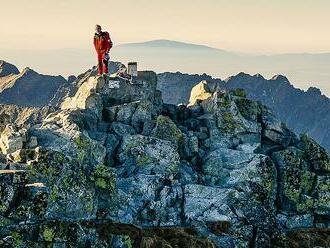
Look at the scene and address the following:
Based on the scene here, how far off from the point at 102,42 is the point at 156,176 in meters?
16.7

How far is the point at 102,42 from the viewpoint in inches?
2307

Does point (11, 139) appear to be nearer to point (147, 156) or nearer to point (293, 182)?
point (147, 156)

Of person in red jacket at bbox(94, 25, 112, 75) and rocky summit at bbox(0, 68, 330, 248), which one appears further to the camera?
person in red jacket at bbox(94, 25, 112, 75)

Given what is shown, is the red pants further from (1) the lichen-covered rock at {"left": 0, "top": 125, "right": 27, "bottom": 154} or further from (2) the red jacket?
(1) the lichen-covered rock at {"left": 0, "top": 125, "right": 27, "bottom": 154}

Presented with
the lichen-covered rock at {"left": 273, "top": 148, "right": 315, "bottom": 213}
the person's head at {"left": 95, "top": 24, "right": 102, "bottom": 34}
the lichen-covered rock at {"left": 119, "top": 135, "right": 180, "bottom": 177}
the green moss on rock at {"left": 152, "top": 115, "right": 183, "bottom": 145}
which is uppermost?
the person's head at {"left": 95, "top": 24, "right": 102, "bottom": 34}

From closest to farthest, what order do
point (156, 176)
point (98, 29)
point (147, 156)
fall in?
point (156, 176)
point (147, 156)
point (98, 29)

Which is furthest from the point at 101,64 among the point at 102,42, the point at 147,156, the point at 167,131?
the point at 147,156

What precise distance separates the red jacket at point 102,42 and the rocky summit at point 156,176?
137 inches

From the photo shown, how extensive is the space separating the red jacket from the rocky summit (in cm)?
349

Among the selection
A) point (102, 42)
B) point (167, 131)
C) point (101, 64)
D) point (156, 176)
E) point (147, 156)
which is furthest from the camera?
point (101, 64)

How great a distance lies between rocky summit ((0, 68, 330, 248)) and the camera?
42.2m

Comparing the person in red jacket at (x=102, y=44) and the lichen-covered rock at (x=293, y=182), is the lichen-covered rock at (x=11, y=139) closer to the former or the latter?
the person in red jacket at (x=102, y=44)

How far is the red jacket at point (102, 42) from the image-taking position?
58344 millimetres

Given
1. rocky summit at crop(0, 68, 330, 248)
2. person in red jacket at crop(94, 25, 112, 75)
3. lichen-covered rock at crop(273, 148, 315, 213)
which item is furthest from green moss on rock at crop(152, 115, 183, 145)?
lichen-covered rock at crop(273, 148, 315, 213)
